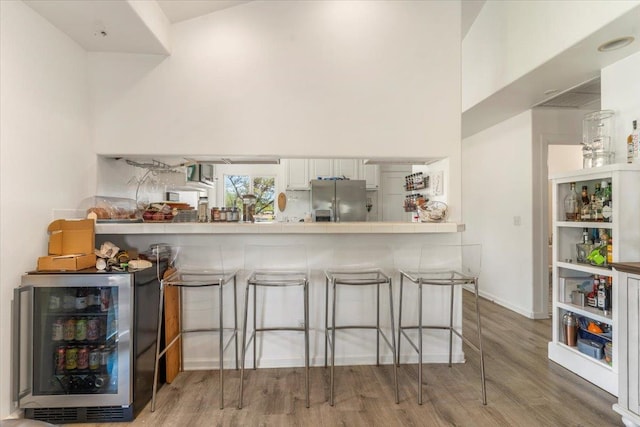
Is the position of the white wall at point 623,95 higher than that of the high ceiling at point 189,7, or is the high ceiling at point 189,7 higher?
the high ceiling at point 189,7

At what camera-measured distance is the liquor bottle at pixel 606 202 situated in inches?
94.2

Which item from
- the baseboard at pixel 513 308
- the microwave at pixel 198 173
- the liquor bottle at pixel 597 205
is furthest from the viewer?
the baseboard at pixel 513 308

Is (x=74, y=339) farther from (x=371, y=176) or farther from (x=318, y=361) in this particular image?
(x=371, y=176)

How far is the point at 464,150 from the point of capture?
5418 millimetres

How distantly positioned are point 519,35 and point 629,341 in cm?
264

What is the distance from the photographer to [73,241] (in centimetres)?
221

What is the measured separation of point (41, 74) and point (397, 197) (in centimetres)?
453

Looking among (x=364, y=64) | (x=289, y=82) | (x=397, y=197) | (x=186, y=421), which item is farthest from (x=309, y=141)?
(x=397, y=197)

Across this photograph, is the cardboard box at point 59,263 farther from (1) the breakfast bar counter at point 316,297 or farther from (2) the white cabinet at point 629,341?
(2) the white cabinet at point 629,341

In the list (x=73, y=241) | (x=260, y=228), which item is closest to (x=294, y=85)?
(x=260, y=228)

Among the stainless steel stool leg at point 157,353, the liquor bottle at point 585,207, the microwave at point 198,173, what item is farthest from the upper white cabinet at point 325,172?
the stainless steel stool leg at point 157,353

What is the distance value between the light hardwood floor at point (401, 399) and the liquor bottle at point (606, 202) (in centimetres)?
123

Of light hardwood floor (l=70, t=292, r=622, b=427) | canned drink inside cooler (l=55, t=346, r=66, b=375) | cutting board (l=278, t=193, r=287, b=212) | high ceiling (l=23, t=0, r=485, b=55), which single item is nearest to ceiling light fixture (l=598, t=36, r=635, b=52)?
light hardwood floor (l=70, t=292, r=622, b=427)

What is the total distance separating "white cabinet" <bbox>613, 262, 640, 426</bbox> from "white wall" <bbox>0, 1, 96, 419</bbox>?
3532 mm
